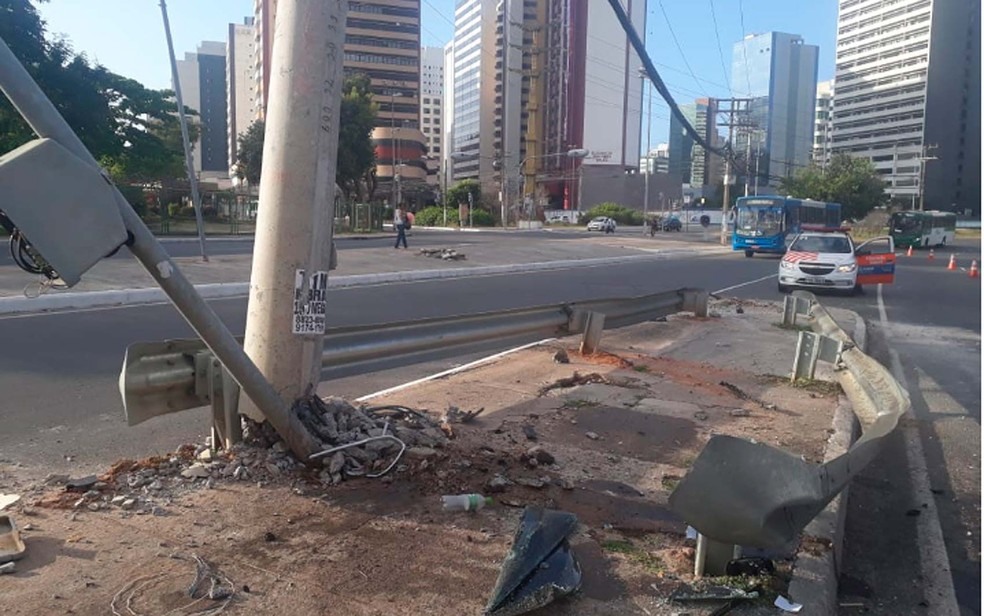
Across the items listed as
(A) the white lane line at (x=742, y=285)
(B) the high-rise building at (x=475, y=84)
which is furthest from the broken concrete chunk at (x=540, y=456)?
(B) the high-rise building at (x=475, y=84)

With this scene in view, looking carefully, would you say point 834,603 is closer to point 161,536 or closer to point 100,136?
point 161,536

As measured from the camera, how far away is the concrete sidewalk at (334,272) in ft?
46.2

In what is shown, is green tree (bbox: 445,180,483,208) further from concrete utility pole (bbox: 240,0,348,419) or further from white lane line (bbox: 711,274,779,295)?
concrete utility pole (bbox: 240,0,348,419)

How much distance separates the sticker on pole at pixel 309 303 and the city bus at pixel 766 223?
38.9 metres

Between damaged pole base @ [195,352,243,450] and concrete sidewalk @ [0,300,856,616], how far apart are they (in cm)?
19

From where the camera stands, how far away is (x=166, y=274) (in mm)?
3604

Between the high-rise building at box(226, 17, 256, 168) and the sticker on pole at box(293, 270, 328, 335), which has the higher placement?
the high-rise building at box(226, 17, 256, 168)

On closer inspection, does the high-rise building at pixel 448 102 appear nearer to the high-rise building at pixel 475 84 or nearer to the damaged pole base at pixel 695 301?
the high-rise building at pixel 475 84

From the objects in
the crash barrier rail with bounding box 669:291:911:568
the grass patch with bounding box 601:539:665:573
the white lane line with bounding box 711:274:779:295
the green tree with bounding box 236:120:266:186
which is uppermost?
the green tree with bounding box 236:120:266:186

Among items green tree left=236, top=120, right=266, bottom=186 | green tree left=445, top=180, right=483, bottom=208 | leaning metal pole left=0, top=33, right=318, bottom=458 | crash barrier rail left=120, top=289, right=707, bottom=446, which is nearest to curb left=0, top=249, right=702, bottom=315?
crash barrier rail left=120, top=289, right=707, bottom=446

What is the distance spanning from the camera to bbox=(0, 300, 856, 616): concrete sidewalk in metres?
3.50

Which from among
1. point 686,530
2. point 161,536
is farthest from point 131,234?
point 686,530

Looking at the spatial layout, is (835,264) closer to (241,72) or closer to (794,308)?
(794,308)

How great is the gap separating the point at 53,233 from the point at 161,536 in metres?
1.66
